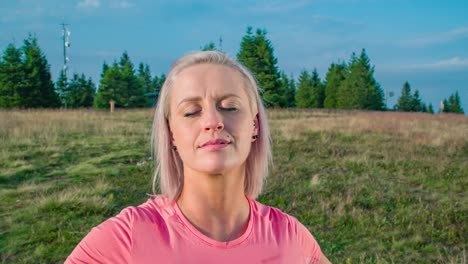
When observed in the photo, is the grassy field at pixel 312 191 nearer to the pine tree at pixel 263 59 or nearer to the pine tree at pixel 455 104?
the pine tree at pixel 263 59

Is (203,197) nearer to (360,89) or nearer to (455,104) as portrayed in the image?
(360,89)

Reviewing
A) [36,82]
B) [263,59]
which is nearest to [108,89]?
[36,82]

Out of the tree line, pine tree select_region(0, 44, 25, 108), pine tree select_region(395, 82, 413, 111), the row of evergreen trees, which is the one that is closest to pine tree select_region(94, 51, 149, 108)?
the tree line

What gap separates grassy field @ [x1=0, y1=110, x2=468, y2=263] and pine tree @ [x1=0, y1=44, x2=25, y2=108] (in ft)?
69.4

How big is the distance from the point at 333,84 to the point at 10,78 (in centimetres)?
2844

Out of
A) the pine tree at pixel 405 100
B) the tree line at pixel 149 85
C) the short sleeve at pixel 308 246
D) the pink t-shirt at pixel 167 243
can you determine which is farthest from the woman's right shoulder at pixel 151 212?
the pine tree at pixel 405 100

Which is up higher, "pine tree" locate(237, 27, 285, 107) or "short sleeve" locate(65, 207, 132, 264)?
"pine tree" locate(237, 27, 285, 107)

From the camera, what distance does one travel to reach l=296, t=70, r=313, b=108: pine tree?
4469 centimetres

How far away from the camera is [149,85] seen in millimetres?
53906

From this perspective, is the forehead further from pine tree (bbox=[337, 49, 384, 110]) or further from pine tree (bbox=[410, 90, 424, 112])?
pine tree (bbox=[410, 90, 424, 112])

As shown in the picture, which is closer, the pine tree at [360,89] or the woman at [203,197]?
the woman at [203,197]

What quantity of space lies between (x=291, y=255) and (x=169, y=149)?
500 mm

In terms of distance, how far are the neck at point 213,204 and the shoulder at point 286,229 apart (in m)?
0.07

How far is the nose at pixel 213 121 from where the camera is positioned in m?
1.28
